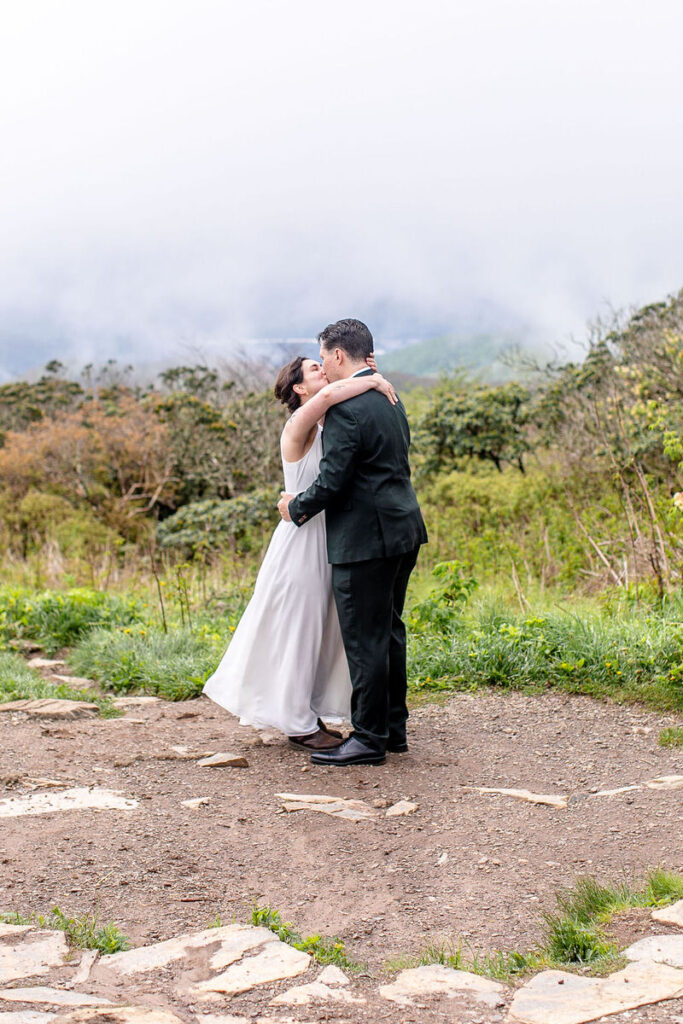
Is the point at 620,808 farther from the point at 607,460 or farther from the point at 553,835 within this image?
the point at 607,460

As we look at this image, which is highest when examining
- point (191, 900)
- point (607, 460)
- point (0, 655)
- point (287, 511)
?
point (607, 460)

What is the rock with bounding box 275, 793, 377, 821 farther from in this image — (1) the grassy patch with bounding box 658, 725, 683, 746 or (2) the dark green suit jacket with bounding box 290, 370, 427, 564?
(1) the grassy patch with bounding box 658, 725, 683, 746

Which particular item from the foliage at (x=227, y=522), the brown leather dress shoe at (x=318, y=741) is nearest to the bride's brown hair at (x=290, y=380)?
the brown leather dress shoe at (x=318, y=741)

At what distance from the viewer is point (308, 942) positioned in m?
2.99

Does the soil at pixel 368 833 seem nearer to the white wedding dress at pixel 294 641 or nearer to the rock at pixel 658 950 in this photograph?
the rock at pixel 658 950

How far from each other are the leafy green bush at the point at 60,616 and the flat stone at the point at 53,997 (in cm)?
586

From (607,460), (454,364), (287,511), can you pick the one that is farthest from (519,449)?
(287,511)

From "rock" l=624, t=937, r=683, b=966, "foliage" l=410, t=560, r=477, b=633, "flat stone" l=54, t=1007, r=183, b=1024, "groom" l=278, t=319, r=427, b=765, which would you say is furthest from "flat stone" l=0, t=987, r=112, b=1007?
"foliage" l=410, t=560, r=477, b=633

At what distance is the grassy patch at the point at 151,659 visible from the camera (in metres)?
6.82

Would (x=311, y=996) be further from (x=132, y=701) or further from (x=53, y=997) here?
(x=132, y=701)

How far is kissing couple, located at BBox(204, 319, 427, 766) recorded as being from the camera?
4.76 meters

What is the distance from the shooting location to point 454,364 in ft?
64.6

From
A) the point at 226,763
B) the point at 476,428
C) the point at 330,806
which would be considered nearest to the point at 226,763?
the point at 226,763

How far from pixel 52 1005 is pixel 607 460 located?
37.7 feet
